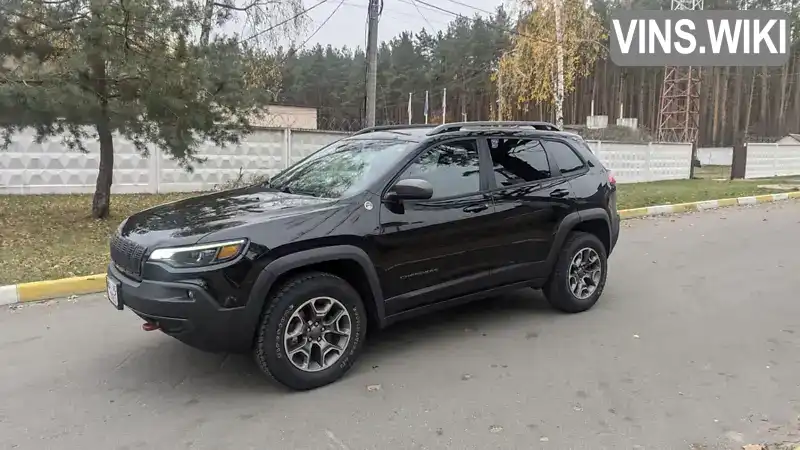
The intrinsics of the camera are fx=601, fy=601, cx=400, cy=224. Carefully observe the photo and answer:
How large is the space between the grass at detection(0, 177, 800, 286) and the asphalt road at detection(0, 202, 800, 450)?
98 centimetres

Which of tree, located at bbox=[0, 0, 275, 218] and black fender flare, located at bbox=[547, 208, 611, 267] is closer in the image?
black fender flare, located at bbox=[547, 208, 611, 267]

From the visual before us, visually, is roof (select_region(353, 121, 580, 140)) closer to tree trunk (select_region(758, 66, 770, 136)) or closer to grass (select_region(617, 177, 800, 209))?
grass (select_region(617, 177, 800, 209))

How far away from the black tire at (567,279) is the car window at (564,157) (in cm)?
59

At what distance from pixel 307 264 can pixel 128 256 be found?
1139mm

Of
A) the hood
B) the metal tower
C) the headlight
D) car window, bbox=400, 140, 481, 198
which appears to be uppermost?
the metal tower

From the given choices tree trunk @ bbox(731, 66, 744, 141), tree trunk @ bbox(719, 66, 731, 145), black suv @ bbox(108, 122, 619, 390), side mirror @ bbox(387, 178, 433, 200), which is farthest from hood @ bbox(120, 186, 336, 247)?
tree trunk @ bbox(731, 66, 744, 141)

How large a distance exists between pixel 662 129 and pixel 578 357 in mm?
30533

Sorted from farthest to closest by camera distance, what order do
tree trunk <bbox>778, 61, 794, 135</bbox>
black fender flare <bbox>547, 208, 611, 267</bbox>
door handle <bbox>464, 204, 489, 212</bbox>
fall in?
tree trunk <bbox>778, 61, 794, 135</bbox>
black fender flare <bbox>547, 208, 611, 267</bbox>
door handle <bbox>464, 204, 489, 212</bbox>

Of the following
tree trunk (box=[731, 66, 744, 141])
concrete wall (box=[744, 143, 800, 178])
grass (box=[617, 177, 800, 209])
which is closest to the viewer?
grass (box=[617, 177, 800, 209])

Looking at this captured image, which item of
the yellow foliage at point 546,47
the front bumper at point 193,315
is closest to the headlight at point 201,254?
the front bumper at point 193,315

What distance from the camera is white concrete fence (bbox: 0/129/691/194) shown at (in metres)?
11.7

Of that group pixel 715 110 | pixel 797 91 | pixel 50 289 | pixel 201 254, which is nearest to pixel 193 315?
pixel 201 254

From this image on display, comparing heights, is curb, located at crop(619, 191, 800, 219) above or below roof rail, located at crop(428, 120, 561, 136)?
below

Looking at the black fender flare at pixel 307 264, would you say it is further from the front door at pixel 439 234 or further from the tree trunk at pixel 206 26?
the tree trunk at pixel 206 26
